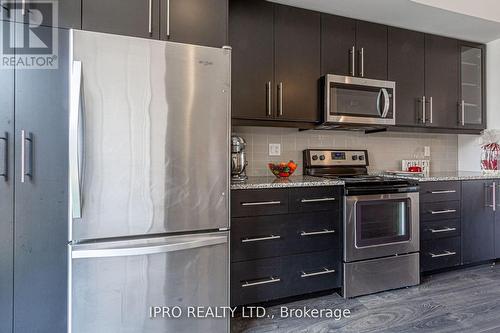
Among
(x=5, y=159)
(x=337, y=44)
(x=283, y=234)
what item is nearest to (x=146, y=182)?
(x=5, y=159)

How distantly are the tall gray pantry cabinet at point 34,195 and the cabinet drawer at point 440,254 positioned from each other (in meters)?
2.67

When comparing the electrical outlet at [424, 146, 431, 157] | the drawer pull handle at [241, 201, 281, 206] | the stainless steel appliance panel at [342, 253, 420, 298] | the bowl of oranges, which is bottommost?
the stainless steel appliance panel at [342, 253, 420, 298]

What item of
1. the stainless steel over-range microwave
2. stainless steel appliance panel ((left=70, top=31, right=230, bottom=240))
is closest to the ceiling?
the stainless steel over-range microwave

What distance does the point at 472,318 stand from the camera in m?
1.92

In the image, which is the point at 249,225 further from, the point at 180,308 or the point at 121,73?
the point at 121,73

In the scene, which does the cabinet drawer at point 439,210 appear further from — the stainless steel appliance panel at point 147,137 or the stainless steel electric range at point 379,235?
the stainless steel appliance panel at point 147,137

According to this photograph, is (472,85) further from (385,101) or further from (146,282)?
(146,282)

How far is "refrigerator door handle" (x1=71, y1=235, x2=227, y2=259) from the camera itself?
1397 mm

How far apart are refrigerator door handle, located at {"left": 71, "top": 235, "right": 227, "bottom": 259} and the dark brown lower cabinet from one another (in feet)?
1.23

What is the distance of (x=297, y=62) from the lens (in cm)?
241

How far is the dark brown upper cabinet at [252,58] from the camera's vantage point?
222 centimetres

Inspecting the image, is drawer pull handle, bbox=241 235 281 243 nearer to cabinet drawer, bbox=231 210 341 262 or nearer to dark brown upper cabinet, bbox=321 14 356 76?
cabinet drawer, bbox=231 210 341 262

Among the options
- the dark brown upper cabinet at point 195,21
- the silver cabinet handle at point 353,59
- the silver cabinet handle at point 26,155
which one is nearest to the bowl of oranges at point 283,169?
the silver cabinet handle at point 353,59

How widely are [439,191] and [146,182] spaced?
246 cm
